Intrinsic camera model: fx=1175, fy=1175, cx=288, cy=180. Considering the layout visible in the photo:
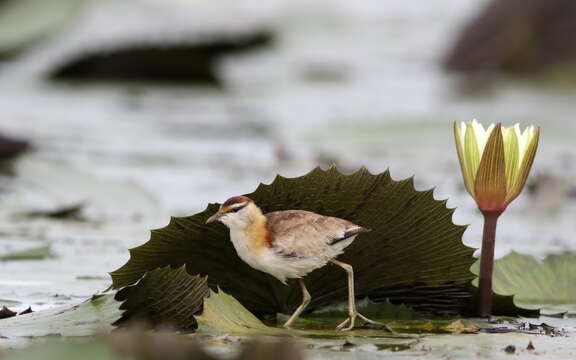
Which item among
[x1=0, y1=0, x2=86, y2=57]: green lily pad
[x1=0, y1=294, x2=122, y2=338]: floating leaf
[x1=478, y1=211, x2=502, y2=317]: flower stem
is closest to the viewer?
[x1=0, y1=294, x2=122, y2=338]: floating leaf

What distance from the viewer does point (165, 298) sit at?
1922 mm

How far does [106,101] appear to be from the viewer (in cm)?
760

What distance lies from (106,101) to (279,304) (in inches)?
222

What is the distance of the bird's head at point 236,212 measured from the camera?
189 cm

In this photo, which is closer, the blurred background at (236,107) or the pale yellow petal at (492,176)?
the pale yellow petal at (492,176)

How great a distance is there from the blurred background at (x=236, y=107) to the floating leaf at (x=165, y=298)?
491 mm

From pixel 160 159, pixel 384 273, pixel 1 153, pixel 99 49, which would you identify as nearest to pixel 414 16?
pixel 99 49

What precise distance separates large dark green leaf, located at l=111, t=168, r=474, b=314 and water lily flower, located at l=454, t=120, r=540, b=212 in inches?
3.0

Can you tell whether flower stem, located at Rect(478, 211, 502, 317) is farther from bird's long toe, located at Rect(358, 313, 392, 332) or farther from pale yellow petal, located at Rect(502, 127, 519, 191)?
bird's long toe, located at Rect(358, 313, 392, 332)

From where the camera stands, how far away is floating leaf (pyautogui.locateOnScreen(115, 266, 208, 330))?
1915 millimetres

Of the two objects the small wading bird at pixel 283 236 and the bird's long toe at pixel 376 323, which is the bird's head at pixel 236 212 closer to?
the small wading bird at pixel 283 236

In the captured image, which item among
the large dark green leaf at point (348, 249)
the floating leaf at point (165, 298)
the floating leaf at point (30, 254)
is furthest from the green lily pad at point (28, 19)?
the floating leaf at point (165, 298)

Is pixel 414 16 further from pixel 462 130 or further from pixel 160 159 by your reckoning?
pixel 462 130

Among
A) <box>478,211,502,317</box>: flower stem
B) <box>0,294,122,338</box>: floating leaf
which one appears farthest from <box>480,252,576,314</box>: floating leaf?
<box>0,294,122,338</box>: floating leaf
